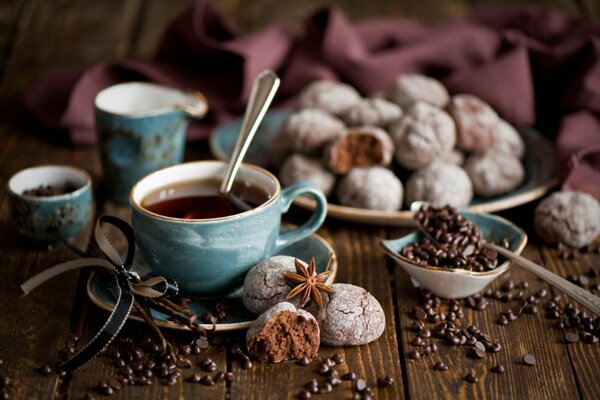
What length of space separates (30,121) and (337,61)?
1.28 m

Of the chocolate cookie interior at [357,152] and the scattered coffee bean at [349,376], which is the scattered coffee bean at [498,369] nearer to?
the scattered coffee bean at [349,376]

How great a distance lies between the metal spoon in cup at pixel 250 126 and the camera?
221 centimetres

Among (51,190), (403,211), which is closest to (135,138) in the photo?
(51,190)

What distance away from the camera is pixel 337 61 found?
10.6 feet

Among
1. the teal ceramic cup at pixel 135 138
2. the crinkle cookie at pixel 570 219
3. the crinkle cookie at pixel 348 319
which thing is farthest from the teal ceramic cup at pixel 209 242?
the crinkle cookie at pixel 570 219

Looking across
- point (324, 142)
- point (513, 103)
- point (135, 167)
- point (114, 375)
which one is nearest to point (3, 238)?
point (135, 167)

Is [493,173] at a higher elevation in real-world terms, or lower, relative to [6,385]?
lower

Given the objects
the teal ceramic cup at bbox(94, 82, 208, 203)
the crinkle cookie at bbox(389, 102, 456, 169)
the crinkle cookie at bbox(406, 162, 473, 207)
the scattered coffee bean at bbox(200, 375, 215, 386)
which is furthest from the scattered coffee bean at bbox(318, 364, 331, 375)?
the teal ceramic cup at bbox(94, 82, 208, 203)

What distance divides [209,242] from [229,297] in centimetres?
20

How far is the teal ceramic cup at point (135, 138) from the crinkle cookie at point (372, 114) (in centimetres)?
52

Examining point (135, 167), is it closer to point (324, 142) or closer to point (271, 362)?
point (324, 142)

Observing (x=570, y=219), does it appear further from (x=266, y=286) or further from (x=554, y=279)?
(x=266, y=286)

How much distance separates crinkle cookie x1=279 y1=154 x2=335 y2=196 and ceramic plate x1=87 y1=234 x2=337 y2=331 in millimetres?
327

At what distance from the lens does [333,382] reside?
5.98 ft
